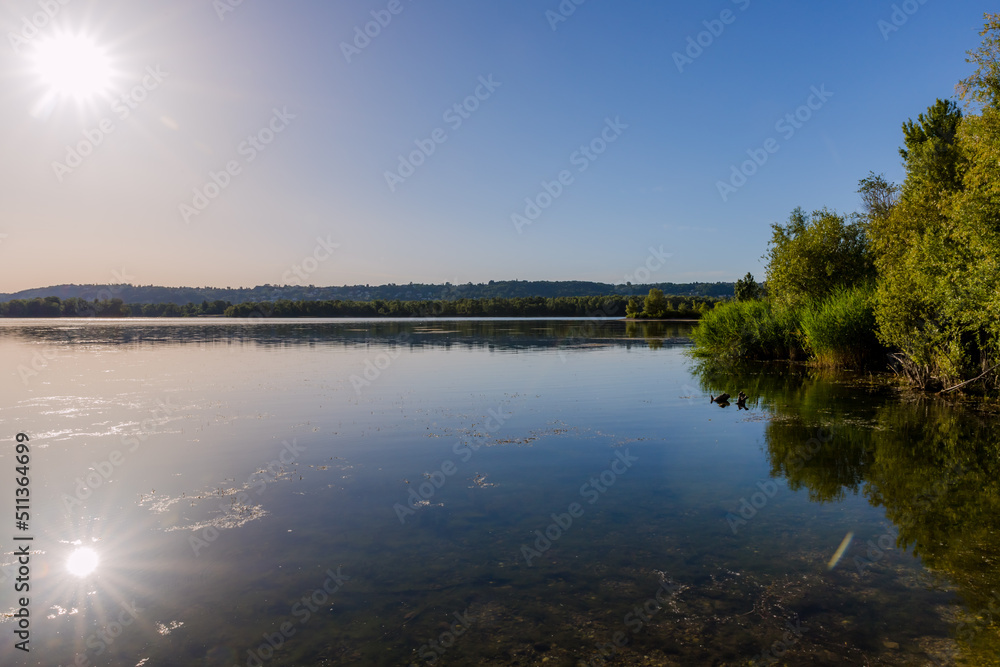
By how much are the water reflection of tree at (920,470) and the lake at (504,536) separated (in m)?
0.07

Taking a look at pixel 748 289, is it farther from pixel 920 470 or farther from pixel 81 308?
pixel 81 308

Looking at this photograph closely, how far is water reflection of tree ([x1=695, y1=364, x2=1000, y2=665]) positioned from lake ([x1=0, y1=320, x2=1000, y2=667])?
0.07 metres

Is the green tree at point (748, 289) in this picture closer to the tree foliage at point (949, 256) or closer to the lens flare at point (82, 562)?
the tree foliage at point (949, 256)

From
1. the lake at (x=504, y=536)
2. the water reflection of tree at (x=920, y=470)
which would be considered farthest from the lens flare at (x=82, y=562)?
the water reflection of tree at (x=920, y=470)

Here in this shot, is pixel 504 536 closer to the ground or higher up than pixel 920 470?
closer to the ground

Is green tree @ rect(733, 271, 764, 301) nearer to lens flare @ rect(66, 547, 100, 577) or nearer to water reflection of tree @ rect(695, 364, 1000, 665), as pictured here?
water reflection of tree @ rect(695, 364, 1000, 665)

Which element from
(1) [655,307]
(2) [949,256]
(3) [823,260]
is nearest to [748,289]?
(1) [655,307]

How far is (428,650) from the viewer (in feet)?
21.9

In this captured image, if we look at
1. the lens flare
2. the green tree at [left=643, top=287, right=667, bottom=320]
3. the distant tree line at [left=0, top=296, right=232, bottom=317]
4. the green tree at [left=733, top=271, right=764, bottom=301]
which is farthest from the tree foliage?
the distant tree line at [left=0, top=296, right=232, bottom=317]

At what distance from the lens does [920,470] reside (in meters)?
13.7

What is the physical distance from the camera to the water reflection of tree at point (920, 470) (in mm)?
8180

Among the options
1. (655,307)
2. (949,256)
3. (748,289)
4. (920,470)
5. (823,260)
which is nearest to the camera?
(920,470)

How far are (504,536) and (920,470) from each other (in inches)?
415

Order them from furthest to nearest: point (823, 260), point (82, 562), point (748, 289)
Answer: point (748, 289) < point (823, 260) < point (82, 562)
